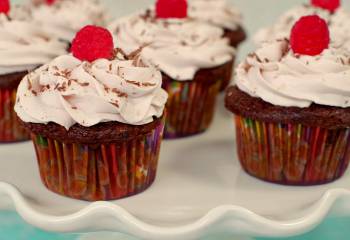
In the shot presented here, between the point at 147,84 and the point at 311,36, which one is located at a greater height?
the point at 311,36

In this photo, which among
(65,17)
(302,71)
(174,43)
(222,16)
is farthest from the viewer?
(222,16)

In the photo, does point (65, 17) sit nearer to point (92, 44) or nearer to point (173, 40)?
point (173, 40)

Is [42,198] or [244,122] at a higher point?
[244,122]

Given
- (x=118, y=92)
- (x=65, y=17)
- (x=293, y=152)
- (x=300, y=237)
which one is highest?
(x=118, y=92)

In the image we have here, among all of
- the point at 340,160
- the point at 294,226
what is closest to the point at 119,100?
the point at 294,226

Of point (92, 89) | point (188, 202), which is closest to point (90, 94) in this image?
point (92, 89)

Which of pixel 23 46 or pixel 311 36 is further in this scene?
pixel 23 46

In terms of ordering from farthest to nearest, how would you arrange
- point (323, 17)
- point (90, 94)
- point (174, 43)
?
1. point (323, 17)
2. point (174, 43)
3. point (90, 94)

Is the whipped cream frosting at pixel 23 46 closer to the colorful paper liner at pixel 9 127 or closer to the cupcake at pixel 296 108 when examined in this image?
the colorful paper liner at pixel 9 127

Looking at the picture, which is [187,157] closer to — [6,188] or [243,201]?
[243,201]
